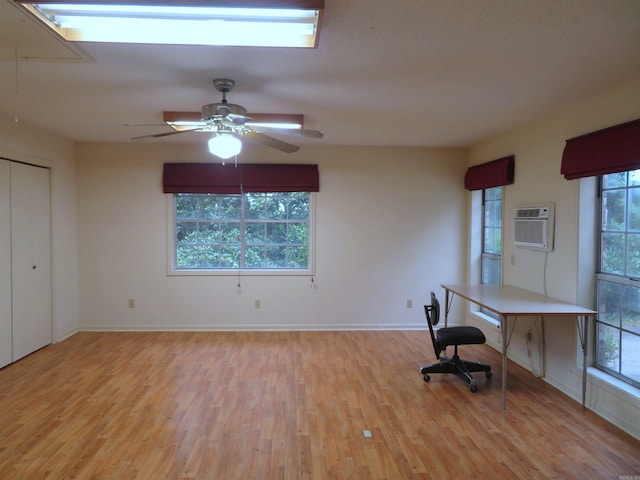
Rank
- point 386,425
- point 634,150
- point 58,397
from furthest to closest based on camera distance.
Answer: point 58,397 < point 386,425 < point 634,150

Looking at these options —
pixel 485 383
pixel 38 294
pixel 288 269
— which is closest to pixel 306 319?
pixel 288 269

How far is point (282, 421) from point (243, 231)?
2862mm

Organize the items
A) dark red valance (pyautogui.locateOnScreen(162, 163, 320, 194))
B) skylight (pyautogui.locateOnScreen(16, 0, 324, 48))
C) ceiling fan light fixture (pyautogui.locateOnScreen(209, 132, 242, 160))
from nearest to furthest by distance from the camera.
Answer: skylight (pyautogui.locateOnScreen(16, 0, 324, 48)) < ceiling fan light fixture (pyautogui.locateOnScreen(209, 132, 242, 160)) < dark red valance (pyautogui.locateOnScreen(162, 163, 320, 194))

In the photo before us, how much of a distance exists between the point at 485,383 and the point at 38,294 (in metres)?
4.83

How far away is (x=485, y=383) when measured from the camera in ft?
11.3

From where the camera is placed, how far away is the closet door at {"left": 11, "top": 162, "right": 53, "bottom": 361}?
3.86 meters

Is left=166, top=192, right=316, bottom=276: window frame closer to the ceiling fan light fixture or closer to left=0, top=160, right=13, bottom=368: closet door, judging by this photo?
left=0, top=160, right=13, bottom=368: closet door

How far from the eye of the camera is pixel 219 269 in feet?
16.6

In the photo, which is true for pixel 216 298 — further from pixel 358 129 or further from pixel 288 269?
pixel 358 129

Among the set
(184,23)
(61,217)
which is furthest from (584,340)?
(61,217)

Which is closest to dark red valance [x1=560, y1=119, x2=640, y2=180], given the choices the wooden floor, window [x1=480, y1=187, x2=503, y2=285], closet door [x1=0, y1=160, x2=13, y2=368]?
window [x1=480, y1=187, x2=503, y2=285]

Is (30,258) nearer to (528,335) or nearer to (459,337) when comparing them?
(459,337)

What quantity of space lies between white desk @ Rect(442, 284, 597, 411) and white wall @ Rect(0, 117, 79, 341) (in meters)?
4.60

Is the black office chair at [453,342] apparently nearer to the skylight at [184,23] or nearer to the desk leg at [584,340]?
the desk leg at [584,340]
